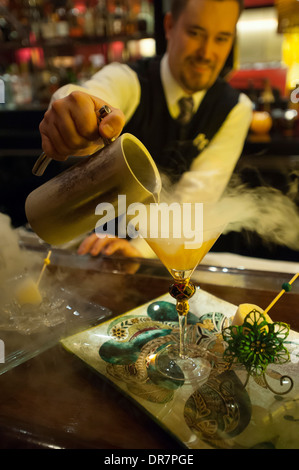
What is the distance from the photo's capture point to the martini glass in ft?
3.36

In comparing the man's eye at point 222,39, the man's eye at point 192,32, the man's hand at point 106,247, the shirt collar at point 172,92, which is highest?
the man's eye at point 192,32

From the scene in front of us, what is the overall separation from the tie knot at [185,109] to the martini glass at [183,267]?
1916 millimetres

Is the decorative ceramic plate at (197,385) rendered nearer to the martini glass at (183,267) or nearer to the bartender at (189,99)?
the martini glass at (183,267)

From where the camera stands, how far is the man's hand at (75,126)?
1028mm

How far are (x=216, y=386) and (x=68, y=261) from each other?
1017 mm

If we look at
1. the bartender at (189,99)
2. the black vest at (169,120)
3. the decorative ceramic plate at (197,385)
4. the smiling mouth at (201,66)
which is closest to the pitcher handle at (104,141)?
the decorative ceramic plate at (197,385)

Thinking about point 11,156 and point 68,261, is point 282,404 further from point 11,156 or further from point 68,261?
point 11,156

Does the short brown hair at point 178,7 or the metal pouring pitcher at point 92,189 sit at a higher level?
the short brown hair at point 178,7

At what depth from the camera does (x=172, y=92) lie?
9.43 ft

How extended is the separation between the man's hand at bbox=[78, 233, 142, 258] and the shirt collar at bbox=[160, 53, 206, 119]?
4.61 ft

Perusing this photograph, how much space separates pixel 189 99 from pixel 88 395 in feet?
8.03

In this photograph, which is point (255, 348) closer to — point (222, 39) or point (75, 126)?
point (75, 126)

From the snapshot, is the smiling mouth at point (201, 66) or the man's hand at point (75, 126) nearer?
the man's hand at point (75, 126)

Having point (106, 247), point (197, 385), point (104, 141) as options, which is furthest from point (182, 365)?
point (106, 247)
